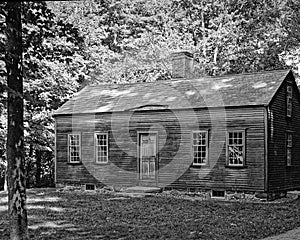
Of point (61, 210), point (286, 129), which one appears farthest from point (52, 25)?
point (286, 129)

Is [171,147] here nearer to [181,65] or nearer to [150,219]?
[181,65]

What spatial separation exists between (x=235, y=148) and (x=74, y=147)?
8122mm

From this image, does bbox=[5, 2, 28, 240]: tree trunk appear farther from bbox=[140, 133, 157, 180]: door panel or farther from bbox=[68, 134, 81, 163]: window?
bbox=[68, 134, 81, 163]: window

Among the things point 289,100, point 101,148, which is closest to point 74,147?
point 101,148

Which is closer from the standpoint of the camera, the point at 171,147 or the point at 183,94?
the point at 171,147

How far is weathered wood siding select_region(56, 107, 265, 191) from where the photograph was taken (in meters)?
20.8

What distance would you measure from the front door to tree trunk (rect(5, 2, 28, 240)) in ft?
45.8

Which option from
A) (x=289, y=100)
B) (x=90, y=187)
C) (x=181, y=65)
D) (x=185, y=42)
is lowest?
(x=90, y=187)

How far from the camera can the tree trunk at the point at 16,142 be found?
354 inches

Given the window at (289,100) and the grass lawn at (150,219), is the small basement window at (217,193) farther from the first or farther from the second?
the window at (289,100)

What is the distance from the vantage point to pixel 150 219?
14156mm

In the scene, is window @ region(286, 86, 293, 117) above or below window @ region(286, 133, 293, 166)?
above

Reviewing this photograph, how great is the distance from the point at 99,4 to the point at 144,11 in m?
3.61

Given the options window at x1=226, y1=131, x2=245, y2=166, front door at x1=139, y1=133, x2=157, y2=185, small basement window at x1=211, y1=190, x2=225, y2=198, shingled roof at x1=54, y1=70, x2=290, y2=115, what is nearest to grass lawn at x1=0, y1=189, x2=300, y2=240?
window at x1=226, y1=131, x2=245, y2=166
